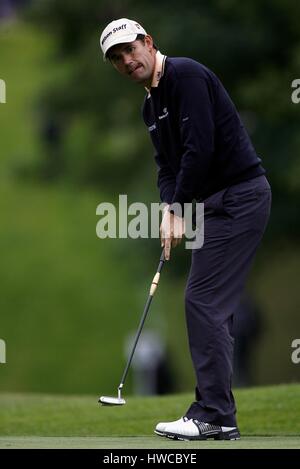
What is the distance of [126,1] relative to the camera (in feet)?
94.5

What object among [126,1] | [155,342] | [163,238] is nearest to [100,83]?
[126,1]

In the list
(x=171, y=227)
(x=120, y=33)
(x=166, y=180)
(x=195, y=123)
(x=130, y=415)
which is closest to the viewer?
(x=195, y=123)

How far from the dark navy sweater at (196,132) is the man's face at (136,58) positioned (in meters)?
0.11

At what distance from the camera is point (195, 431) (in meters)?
7.57

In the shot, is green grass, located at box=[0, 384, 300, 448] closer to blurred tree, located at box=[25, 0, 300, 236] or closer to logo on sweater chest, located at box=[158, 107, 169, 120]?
logo on sweater chest, located at box=[158, 107, 169, 120]

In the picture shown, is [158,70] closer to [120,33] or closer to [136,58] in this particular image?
[136,58]

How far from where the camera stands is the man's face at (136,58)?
7.70m

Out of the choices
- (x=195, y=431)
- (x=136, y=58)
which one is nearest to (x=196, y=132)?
(x=136, y=58)

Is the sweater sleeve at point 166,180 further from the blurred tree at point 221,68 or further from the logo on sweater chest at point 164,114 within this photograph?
the blurred tree at point 221,68

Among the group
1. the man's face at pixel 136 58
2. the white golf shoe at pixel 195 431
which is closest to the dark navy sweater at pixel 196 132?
the man's face at pixel 136 58

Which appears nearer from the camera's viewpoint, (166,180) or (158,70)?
(158,70)

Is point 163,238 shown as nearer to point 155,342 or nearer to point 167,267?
point 167,267

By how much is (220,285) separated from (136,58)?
57.0 inches

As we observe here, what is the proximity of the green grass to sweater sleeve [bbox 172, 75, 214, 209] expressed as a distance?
229cm
